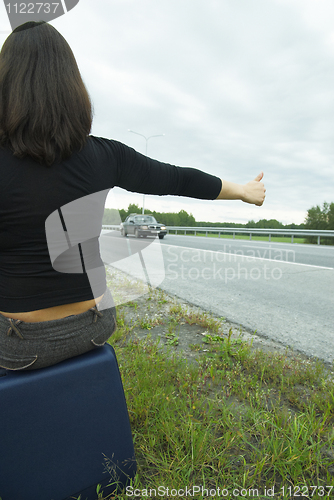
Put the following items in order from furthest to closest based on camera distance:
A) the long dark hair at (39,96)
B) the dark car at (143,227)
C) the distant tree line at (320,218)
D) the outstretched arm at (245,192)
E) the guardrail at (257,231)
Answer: the distant tree line at (320,218)
the dark car at (143,227)
the guardrail at (257,231)
the outstretched arm at (245,192)
the long dark hair at (39,96)

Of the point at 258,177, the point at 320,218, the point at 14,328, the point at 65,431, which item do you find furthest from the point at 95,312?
the point at 320,218

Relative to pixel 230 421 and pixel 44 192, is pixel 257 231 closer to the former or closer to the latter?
pixel 230 421

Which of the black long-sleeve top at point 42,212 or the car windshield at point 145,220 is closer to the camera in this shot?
the black long-sleeve top at point 42,212

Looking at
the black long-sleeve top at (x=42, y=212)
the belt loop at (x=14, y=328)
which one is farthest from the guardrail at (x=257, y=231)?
the belt loop at (x=14, y=328)

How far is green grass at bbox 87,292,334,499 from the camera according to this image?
5.19 feet

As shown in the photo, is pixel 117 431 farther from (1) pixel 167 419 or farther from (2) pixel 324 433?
(2) pixel 324 433

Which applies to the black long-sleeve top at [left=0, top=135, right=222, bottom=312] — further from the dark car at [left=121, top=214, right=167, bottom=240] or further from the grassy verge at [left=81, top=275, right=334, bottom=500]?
the dark car at [left=121, top=214, right=167, bottom=240]

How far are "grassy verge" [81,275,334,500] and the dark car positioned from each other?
17.1 metres

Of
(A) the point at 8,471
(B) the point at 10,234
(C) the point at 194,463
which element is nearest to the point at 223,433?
(C) the point at 194,463

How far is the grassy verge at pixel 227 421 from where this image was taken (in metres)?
1.56

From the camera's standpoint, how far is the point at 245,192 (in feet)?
6.10

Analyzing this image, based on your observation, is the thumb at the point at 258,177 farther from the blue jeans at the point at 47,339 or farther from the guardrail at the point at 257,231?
the guardrail at the point at 257,231

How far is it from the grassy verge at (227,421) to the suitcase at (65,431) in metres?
0.17

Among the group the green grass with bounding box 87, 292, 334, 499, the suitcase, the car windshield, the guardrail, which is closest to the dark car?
the car windshield
